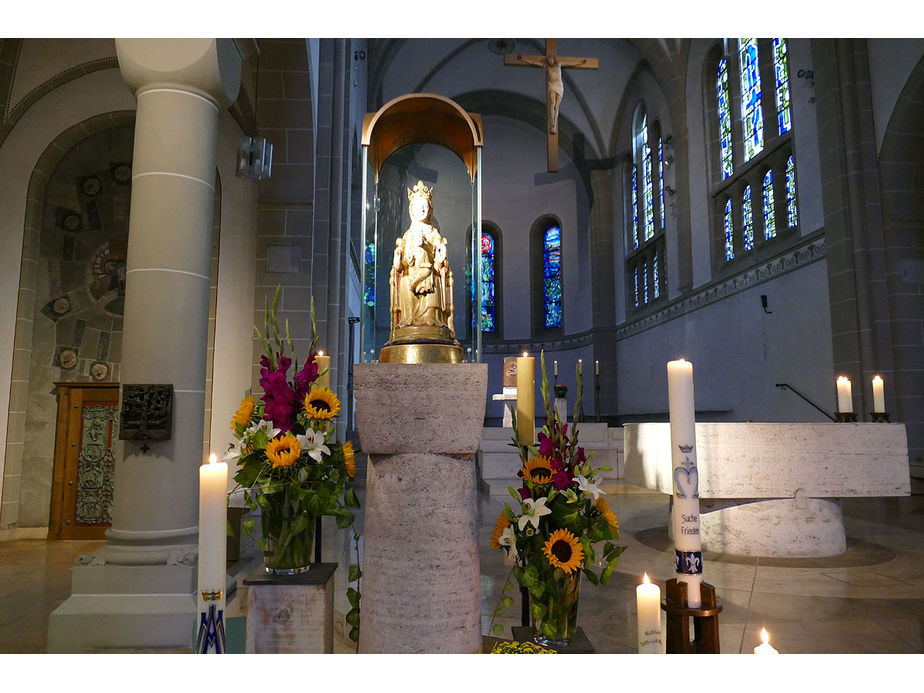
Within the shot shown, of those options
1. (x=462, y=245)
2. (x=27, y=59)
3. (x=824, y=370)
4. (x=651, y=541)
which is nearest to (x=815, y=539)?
(x=651, y=541)

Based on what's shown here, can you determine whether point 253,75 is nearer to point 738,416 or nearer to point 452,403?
point 452,403

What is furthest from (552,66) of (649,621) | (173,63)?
(649,621)

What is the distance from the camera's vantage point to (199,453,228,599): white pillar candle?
1210mm

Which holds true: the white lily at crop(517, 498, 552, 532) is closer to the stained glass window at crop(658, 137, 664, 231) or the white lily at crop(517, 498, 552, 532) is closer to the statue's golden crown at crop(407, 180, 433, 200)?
the statue's golden crown at crop(407, 180, 433, 200)

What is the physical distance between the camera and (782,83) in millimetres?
10391

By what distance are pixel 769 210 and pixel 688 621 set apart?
1116 cm

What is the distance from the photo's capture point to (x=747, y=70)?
11.5 metres

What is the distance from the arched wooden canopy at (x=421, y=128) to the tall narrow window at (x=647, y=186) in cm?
1270

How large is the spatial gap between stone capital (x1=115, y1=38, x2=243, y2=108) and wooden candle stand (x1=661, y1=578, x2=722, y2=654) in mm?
3206

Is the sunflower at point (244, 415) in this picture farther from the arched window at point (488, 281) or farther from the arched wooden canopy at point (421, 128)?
the arched window at point (488, 281)

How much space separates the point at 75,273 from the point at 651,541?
18.0 ft

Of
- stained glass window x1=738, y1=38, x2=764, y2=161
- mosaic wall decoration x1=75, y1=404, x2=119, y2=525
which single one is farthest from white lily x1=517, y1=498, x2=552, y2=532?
stained glass window x1=738, y1=38, x2=764, y2=161

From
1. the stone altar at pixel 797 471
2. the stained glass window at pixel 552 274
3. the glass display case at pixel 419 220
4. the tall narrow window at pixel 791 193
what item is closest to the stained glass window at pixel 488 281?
the stained glass window at pixel 552 274

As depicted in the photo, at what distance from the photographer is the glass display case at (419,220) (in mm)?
3686
